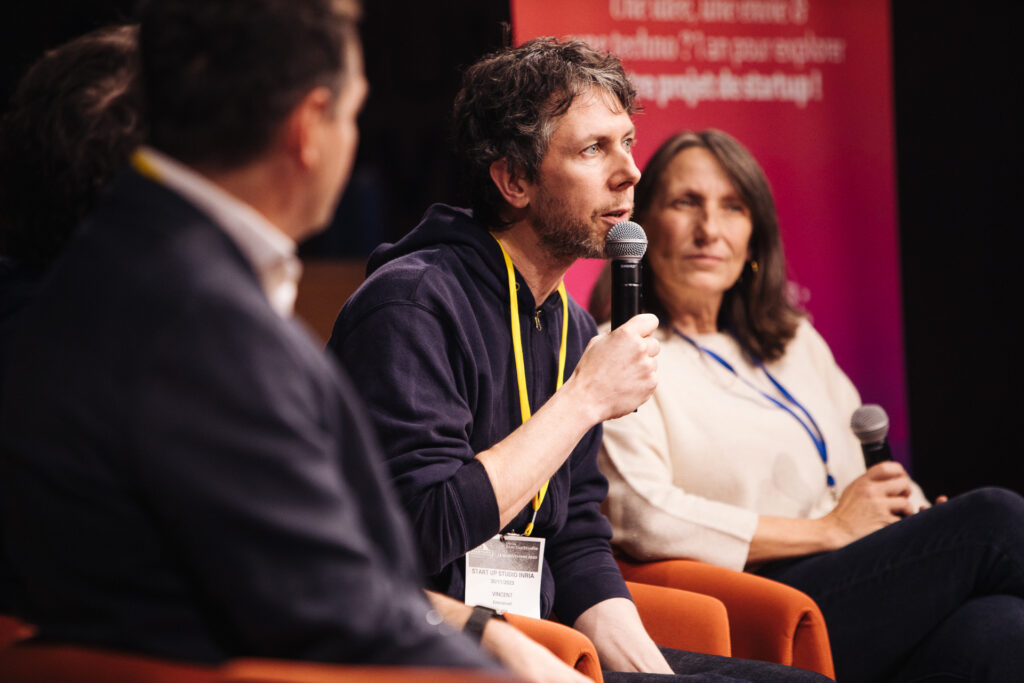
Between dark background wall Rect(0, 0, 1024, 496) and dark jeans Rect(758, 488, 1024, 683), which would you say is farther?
dark background wall Rect(0, 0, 1024, 496)

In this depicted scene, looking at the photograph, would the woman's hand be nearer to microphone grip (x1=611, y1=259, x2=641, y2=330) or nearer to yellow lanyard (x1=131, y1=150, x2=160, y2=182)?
microphone grip (x1=611, y1=259, x2=641, y2=330)

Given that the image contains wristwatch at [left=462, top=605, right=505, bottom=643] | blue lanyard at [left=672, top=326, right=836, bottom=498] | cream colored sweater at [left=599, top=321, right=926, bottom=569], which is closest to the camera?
wristwatch at [left=462, top=605, right=505, bottom=643]

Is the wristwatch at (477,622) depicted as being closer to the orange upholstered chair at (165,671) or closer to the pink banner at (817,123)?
the orange upholstered chair at (165,671)

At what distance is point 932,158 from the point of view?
Answer: 3893mm

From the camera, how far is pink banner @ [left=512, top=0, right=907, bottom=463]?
3.28 meters

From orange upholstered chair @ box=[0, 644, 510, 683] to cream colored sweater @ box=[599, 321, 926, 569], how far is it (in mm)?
1520

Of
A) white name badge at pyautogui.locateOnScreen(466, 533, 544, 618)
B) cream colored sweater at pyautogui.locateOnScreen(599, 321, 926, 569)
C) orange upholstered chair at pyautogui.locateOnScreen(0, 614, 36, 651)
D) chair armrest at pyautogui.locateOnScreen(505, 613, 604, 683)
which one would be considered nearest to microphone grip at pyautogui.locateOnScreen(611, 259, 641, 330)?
white name badge at pyautogui.locateOnScreen(466, 533, 544, 618)

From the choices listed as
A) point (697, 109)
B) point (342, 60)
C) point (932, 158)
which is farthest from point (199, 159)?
point (932, 158)

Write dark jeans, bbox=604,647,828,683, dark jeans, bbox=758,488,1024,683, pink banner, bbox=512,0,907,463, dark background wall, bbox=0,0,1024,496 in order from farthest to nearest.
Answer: dark background wall, bbox=0,0,1024,496 → pink banner, bbox=512,0,907,463 → dark jeans, bbox=758,488,1024,683 → dark jeans, bbox=604,647,828,683

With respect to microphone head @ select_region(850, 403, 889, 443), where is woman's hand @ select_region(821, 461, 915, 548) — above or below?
below

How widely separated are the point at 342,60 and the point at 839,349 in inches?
108

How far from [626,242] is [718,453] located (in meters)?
0.88

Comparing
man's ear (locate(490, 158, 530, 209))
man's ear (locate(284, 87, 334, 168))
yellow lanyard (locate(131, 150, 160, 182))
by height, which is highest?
man's ear (locate(284, 87, 334, 168))

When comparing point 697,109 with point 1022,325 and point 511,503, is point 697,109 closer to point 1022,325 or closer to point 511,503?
point 1022,325
